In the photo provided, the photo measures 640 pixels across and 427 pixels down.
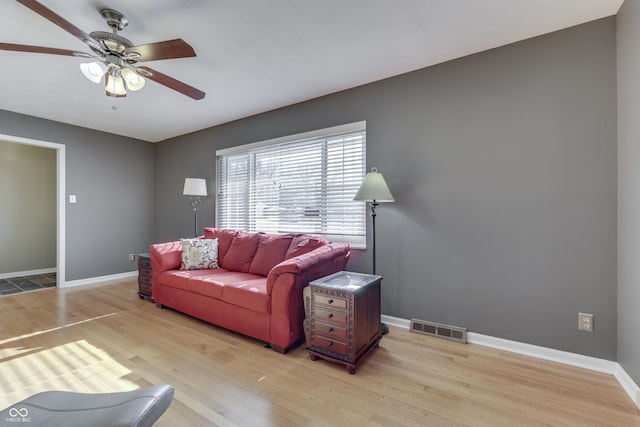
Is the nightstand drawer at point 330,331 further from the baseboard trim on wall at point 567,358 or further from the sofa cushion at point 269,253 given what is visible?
the baseboard trim on wall at point 567,358

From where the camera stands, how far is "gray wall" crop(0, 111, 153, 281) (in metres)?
4.24

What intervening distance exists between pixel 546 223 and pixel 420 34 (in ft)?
5.72

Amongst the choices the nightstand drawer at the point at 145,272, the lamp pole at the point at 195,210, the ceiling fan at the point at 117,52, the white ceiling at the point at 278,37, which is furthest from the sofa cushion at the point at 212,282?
the white ceiling at the point at 278,37

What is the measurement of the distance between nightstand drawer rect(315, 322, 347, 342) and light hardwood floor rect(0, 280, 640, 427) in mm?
226

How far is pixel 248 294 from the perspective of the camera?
8.08ft

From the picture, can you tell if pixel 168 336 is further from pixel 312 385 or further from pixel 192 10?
pixel 192 10

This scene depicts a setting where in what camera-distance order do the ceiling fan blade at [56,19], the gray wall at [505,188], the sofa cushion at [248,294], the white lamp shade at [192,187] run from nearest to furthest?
the ceiling fan blade at [56,19]
the gray wall at [505,188]
the sofa cushion at [248,294]
the white lamp shade at [192,187]

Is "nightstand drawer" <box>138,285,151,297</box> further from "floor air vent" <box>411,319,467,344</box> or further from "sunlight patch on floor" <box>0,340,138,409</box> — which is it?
"floor air vent" <box>411,319,467,344</box>

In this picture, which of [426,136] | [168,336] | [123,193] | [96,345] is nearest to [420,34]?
[426,136]

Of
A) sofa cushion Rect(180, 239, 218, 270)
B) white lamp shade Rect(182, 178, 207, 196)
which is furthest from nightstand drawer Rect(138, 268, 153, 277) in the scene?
white lamp shade Rect(182, 178, 207, 196)

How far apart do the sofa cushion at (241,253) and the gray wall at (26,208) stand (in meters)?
4.28

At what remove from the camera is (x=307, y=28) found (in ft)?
6.89

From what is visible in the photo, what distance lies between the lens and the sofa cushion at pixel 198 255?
3.39 meters

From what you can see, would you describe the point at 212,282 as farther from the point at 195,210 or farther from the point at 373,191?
the point at 195,210
